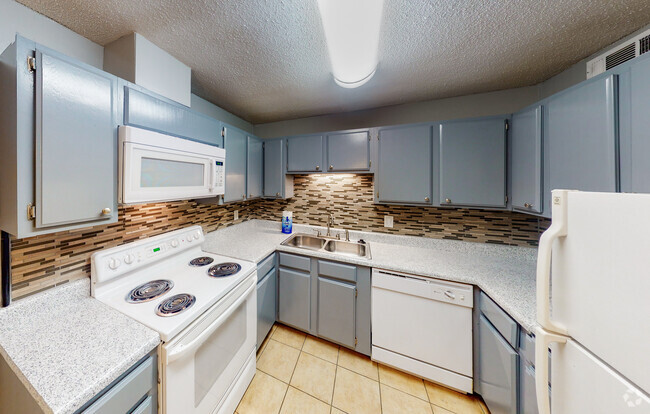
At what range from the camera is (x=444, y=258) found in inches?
68.5

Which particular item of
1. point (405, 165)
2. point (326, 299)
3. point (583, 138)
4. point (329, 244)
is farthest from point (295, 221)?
point (583, 138)

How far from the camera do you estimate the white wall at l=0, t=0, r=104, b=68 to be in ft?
3.11

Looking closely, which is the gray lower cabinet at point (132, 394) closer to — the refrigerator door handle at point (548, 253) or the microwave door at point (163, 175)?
the microwave door at point (163, 175)

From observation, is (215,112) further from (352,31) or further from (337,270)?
(337,270)

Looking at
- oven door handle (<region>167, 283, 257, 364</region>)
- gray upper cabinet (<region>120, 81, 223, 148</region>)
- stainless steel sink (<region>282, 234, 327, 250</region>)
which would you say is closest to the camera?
oven door handle (<region>167, 283, 257, 364</region>)

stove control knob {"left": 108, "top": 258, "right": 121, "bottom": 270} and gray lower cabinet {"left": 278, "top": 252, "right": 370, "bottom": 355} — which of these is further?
gray lower cabinet {"left": 278, "top": 252, "right": 370, "bottom": 355}

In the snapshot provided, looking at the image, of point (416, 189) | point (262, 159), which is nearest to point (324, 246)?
point (416, 189)

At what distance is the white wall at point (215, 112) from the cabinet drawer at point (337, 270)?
1.88 metres

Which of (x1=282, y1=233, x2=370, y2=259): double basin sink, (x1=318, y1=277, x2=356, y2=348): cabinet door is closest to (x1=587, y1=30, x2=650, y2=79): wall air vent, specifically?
(x1=282, y1=233, x2=370, y2=259): double basin sink

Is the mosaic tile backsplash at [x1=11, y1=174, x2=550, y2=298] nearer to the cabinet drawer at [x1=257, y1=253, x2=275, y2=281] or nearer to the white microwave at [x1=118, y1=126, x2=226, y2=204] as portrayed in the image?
the white microwave at [x1=118, y1=126, x2=226, y2=204]

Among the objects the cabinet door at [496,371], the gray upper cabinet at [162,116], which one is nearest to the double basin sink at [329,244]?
the cabinet door at [496,371]

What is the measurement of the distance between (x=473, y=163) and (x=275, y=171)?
200 cm

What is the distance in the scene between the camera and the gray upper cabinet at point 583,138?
0.93 meters

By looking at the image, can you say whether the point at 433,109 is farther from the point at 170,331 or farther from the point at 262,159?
the point at 170,331
